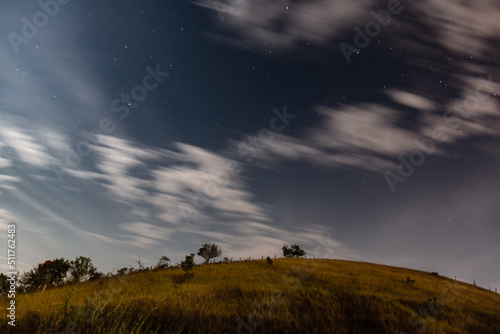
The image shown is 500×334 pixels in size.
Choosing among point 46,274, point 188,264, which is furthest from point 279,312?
point 46,274

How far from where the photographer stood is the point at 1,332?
923cm

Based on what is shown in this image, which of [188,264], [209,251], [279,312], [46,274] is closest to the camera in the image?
[279,312]

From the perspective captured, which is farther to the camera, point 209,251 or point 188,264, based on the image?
point 209,251

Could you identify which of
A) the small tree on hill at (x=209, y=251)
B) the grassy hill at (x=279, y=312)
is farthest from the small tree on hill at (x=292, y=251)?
the grassy hill at (x=279, y=312)

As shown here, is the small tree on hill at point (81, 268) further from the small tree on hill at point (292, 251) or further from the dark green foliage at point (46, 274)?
the small tree on hill at point (292, 251)

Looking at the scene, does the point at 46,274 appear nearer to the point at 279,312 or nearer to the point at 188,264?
the point at 188,264

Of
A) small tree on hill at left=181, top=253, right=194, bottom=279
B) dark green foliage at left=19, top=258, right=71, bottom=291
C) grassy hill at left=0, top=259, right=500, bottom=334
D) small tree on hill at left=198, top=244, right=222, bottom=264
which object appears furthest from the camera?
small tree on hill at left=198, top=244, right=222, bottom=264

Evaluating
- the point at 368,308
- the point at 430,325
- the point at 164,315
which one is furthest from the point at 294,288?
the point at 164,315

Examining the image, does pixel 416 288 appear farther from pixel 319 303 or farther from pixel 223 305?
pixel 223 305

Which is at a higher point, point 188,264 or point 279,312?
point 188,264

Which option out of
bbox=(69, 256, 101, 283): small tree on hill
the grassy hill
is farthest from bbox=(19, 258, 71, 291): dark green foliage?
the grassy hill

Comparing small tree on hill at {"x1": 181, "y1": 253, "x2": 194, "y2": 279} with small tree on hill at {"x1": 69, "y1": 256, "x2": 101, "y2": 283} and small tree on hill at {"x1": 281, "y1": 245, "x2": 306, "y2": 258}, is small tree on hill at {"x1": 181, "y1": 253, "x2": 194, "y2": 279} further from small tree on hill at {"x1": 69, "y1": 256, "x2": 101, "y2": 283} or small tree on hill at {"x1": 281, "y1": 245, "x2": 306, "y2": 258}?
small tree on hill at {"x1": 281, "y1": 245, "x2": 306, "y2": 258}

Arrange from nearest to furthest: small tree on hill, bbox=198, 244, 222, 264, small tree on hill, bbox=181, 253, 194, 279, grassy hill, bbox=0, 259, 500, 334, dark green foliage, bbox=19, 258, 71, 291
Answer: grassy hill, bbox=0, 259, 500, 334 → small tree on hill, bbox=181, 253, 194, 279 → dark green foliage, bbox=19, 258, 71, 291 → small tree on hill, bbox=198, 244, 222, 264

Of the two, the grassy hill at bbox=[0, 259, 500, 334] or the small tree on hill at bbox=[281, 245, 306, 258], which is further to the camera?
the small tree on hill at bbox=[281, 245, 306, 258]
